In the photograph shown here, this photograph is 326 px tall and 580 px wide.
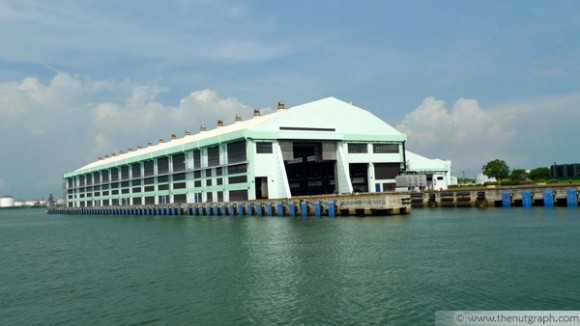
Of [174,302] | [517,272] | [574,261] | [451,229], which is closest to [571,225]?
[451,229]

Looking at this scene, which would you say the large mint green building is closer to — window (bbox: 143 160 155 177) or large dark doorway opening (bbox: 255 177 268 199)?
large dark doorway opening (bbox: 255 177 268 199)

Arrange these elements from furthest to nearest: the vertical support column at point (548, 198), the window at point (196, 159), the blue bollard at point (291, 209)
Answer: the window at point (196, 159) → the blue bollard at point (291, 209) → the vertical support column at point (548, 198)

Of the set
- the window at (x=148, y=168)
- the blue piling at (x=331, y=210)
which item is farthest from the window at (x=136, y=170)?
the blue piling at (x=331, y=210)

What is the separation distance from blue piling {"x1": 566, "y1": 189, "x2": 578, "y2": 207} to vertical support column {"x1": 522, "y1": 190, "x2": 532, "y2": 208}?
487 centimetres

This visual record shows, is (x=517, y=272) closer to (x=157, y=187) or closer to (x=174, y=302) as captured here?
(x=174, y=302)

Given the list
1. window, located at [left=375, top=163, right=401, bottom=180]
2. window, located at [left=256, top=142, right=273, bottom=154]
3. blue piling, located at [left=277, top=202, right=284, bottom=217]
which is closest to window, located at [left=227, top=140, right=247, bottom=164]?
window, located at [left=256, top=142, right=273, bottom=154]

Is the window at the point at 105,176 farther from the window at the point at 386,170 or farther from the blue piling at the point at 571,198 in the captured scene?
the blue piling at the point at 571,198

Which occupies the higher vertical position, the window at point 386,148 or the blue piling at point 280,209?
the window at point 386,148

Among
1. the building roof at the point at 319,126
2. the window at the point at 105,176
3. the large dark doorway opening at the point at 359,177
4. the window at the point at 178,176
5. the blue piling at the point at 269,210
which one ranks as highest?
the building roof at the point at 319,126

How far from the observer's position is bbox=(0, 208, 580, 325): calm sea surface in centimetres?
2056

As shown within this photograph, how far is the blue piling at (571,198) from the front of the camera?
216 ft

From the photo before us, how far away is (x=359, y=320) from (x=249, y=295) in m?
6.84

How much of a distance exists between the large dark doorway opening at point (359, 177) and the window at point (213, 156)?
27.8 m

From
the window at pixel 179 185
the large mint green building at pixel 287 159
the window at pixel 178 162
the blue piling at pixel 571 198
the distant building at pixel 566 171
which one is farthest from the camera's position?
the window at pixel 179 185
